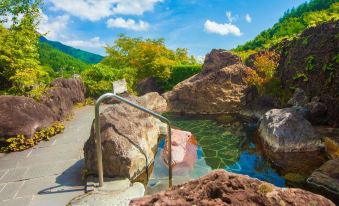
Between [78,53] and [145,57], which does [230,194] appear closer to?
[145,57]

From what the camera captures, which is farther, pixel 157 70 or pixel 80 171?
pixel 157 70

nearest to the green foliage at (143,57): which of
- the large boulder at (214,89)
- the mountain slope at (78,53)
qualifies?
the large boulder at (214,89)

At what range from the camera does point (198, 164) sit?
26.6ft

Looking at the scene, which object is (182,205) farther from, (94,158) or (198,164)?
(198,164)

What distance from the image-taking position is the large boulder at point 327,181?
603 cm

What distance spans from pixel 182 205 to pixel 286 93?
14.1m

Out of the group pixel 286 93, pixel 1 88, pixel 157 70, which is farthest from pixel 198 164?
pixel 157 70

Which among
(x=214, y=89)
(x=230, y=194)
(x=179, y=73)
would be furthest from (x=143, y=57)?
(x=230, y=194)

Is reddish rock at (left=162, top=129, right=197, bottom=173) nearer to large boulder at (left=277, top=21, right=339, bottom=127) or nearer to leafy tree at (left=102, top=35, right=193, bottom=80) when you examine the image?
large boulder at (left=277, top=21, right=339, bottom=127)

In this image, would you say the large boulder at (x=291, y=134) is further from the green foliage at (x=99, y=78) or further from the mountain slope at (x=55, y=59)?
the mountain slope at (x=55, y=59)

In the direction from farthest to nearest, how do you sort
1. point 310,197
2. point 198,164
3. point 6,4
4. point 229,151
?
point 6,4
point 229,151
point 198,164
point 310,197

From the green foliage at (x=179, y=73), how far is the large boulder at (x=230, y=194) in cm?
2285

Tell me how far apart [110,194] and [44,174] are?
1.79 meters

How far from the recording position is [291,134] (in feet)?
30.2
